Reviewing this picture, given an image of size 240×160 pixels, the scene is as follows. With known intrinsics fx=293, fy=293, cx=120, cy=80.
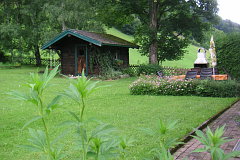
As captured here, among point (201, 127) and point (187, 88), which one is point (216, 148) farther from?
point (187, 88)

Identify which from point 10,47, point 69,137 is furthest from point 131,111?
point 10,47

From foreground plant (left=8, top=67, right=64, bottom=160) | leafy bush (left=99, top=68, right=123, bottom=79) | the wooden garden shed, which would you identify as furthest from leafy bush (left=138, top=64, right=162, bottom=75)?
foreground plant (left=8, top=67, right=64, bottom=160)

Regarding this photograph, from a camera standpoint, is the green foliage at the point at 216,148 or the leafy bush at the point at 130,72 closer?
the green foliage at the point at 216,148

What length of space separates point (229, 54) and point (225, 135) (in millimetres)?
10019

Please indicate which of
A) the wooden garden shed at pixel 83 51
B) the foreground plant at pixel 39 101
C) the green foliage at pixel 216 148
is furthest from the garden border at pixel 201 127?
the wooden garden shed at pixel 83 51

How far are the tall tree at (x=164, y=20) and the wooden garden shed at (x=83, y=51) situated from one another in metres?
2.57

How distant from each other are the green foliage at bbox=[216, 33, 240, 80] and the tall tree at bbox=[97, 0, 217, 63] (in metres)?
9.23

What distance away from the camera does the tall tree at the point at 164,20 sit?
24.6m

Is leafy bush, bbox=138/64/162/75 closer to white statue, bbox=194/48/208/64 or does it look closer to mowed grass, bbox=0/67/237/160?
white statue, bbox=194/48/208/64

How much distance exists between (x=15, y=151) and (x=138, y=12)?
22891 millimetres

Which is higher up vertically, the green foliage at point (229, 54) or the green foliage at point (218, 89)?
the green foliage at point (229, 54)

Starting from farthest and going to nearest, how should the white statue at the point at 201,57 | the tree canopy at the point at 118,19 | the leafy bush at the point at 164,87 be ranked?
1. the tree canopy at the point at 118,19
2. the white statue at the point at 201,57
3. the leafy bush at the point at 164,87

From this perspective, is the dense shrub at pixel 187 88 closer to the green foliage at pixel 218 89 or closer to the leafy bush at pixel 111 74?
the green foliage at pixel 218 89

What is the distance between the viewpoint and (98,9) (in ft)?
89.7
